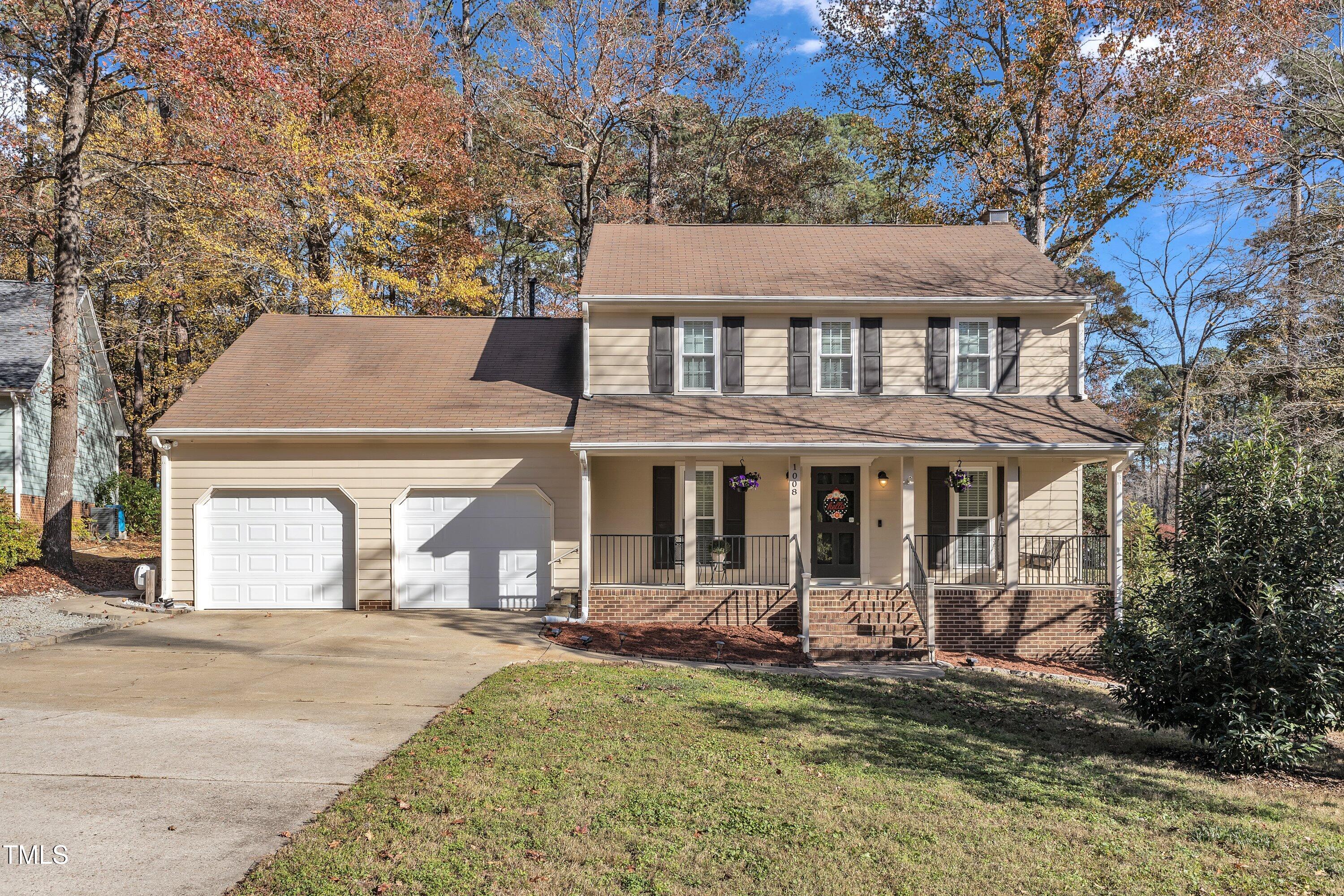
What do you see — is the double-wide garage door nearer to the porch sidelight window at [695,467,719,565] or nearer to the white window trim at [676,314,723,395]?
the porch sidelight window at [695,467,719,565]

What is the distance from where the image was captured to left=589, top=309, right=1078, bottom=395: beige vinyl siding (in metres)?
14.5

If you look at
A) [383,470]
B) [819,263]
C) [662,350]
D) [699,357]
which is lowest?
[383,470]

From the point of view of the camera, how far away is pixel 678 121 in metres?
27.6

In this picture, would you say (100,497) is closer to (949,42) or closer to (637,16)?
(637,16)

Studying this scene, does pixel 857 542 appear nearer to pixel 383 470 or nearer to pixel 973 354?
pixel 973 354

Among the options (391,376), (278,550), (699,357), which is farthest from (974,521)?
(278,550)

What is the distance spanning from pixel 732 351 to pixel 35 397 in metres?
17.6

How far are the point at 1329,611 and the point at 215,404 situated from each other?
15.1 metres

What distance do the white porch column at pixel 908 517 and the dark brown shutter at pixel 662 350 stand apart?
13.8 ft

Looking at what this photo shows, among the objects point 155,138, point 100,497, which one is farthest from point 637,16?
point 100,497

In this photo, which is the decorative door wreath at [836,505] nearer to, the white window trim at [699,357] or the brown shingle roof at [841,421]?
the brown shingle roof at [841,421]

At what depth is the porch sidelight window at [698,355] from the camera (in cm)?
1450

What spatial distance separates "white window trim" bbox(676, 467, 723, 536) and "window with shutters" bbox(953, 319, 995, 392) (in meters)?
4.52

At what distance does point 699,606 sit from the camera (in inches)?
503
